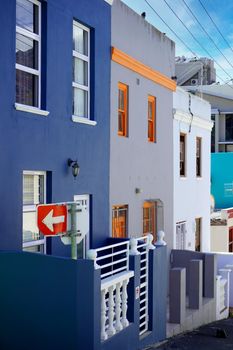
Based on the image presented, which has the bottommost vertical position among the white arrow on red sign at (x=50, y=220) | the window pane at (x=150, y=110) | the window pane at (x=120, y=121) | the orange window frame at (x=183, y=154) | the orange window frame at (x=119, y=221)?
the orange window frame at (x=119, y=221)

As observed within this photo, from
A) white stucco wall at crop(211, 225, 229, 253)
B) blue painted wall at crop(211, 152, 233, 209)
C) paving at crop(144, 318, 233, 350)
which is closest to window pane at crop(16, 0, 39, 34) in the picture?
paving at crop(144, 318, 233, 350)

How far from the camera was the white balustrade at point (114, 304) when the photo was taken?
9.10 meters

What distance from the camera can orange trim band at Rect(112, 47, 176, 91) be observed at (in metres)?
13.6

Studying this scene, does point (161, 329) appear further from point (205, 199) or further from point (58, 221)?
point (205, 199)

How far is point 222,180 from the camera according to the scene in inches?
1367

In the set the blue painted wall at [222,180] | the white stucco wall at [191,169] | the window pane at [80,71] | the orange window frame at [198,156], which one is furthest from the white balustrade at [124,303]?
the blue painted wall at [222,180]

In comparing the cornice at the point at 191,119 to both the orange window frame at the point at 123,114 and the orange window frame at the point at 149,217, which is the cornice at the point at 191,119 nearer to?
the orange window frame at the point at 149,217

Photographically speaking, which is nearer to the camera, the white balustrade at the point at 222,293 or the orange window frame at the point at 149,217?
the orange window frame at the point at 149,217

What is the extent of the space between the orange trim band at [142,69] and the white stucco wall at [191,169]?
97cm

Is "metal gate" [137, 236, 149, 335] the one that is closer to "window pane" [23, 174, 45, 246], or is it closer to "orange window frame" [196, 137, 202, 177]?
"window pane" [23, 174, 45, 246]

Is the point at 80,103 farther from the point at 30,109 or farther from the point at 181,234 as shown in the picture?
the point at 181,234

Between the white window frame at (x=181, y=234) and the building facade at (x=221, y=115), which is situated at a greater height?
the building facade at (x=221, y=115)

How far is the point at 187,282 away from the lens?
1597 centimetres

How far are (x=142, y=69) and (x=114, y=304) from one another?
6958mm
